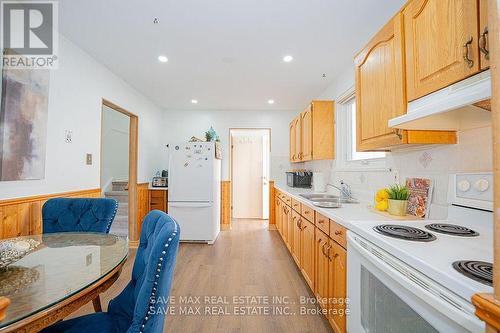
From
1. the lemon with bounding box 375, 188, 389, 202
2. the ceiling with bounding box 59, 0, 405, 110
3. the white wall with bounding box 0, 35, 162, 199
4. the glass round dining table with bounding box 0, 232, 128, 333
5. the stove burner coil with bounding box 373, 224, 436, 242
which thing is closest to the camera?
the glass round dining table with bounding box 0, 232, 128, 333

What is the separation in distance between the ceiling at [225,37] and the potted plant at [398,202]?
4.53 ft

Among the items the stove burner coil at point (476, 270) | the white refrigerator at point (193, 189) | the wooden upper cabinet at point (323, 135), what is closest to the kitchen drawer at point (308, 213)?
the wooden upper cabinet at point (323, 135)

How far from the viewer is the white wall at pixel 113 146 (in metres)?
5.41

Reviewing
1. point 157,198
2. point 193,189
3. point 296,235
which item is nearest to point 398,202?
point 296,235

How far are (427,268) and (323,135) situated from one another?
2.42 m

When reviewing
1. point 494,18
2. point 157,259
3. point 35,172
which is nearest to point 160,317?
point 157,259

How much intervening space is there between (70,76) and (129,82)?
42.3 inches

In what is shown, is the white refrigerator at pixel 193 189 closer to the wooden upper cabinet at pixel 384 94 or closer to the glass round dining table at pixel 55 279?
the glass round dining table at pixel 55 279

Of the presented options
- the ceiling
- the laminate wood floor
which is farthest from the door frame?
the ceiling

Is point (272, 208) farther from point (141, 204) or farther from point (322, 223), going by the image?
point (322, 223)

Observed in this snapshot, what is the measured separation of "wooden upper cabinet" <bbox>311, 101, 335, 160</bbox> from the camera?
2955 millimetres

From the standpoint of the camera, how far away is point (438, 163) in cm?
136

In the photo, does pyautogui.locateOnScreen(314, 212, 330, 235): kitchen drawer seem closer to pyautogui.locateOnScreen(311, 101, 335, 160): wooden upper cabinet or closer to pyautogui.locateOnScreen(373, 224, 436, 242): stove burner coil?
pyautogui.locateOnScreen(373, 224, 436, 242): stove burner coil

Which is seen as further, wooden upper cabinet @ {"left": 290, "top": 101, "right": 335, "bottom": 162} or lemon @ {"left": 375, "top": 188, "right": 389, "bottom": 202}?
wooden upper cabinet @ {"left": 290, "top": 101, "right": 335, "bottom": 162}
